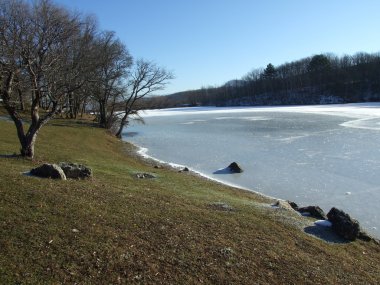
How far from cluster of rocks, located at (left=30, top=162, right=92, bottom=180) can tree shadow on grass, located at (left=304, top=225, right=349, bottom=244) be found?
7135 millimetres

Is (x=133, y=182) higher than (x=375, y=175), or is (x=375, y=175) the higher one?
(x=133, y=182)

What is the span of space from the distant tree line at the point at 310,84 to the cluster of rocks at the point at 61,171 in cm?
9603

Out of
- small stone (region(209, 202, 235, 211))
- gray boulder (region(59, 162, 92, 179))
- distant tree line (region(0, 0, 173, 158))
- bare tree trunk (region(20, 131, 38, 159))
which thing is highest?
distant tree line (region(0, 0, 173, 158))

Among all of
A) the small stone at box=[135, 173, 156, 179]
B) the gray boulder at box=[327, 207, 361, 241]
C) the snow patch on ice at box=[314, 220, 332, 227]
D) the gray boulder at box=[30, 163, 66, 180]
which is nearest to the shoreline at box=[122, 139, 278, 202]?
the small stone at box=[135, 173, 156, 179]

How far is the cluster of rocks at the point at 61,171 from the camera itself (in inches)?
466

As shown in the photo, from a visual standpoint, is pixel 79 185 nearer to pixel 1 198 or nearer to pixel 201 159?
pixel 1 198

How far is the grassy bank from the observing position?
7.16 metres

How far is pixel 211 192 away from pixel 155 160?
457 inches

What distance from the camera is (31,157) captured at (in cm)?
1576

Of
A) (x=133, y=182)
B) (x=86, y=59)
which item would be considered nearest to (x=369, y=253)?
(x=133, y=182)

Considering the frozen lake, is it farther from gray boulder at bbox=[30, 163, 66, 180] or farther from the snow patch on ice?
gray boulder at bbox=[30, 163, 66, 180]

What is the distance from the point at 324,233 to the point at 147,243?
5908 mm

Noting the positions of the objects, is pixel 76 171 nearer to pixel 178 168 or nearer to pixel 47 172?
pixel 47 172

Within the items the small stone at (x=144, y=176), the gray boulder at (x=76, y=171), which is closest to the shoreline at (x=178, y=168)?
the small stone at (x=144, y=176)
